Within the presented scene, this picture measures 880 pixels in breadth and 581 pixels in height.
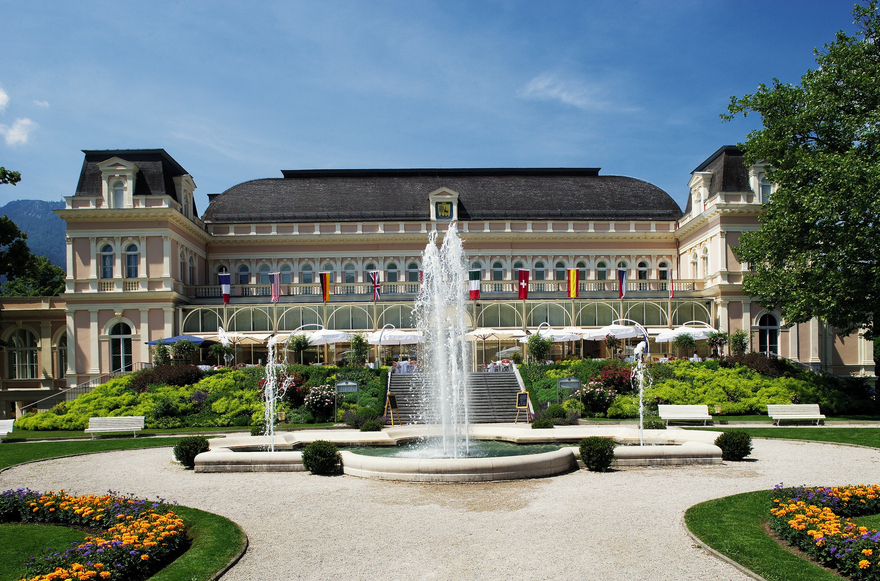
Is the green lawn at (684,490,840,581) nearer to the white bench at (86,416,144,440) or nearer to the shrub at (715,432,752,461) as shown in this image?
the shrub at (715,432,752,461)

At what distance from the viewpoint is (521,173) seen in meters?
56.2

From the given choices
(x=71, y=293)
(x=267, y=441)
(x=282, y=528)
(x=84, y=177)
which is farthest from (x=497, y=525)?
(x=84, y=177)

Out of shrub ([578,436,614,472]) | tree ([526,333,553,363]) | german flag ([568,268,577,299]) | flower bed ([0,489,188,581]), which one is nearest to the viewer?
flower bed ([0,489,188,581])

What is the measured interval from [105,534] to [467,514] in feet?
18.8

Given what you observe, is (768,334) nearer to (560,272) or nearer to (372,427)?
(560,272)

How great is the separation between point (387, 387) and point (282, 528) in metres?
21.2

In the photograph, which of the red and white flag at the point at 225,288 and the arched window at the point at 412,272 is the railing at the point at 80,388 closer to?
the red and white flag at the point at 225,288

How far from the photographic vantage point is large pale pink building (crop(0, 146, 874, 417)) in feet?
139

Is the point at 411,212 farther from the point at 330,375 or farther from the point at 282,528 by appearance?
the point at 282,528

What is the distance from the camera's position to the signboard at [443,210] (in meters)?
50.5

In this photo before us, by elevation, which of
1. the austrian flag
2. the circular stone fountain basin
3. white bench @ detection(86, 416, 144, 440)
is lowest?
white bench @ detection(86, 416, 144, 440)

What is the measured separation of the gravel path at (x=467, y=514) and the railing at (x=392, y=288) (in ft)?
92.9

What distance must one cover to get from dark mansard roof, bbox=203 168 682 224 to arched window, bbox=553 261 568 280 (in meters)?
3.76

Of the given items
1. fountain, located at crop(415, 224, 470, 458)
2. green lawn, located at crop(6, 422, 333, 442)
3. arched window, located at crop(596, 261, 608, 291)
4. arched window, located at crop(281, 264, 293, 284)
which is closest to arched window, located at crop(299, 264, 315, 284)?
arched window, located at crop(281, 264, 293, 284)
